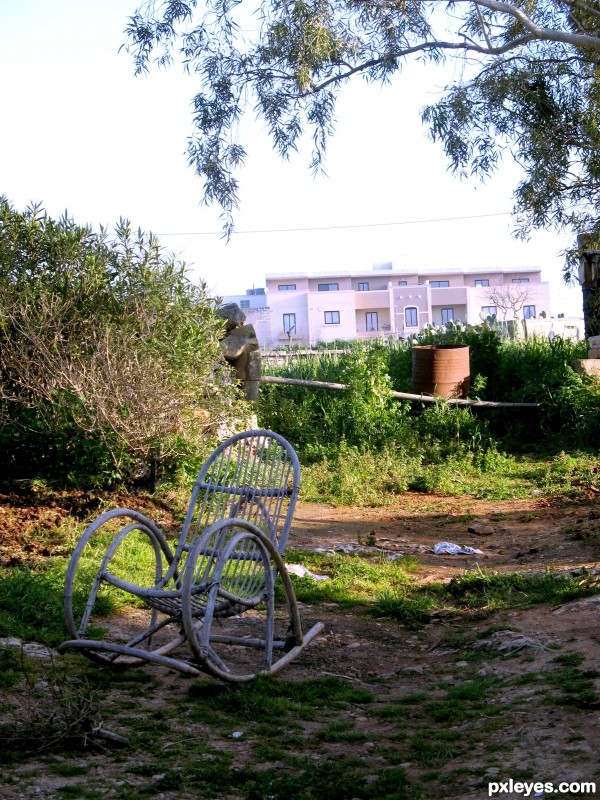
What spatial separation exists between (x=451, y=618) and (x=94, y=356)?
3.90 m

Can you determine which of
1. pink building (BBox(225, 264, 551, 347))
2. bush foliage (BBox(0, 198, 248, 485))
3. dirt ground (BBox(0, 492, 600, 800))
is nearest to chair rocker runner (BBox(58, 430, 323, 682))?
dirt ground (BBox(0, 492, 600, 800))

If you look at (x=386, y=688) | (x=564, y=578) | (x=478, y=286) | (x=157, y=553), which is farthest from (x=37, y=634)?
(x=478, y=286)

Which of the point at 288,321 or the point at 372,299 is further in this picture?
the point at 372,299

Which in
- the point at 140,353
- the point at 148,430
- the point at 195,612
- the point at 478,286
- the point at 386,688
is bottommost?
the point at 386,688

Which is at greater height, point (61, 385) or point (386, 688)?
point (61, 385)

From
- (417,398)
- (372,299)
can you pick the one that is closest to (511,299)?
(372,299)

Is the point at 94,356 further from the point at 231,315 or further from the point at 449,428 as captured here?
the point at 449,428

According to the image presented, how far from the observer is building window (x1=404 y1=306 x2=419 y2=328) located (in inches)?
2007

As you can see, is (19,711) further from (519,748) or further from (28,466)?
(28,466)

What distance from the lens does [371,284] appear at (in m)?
57.0

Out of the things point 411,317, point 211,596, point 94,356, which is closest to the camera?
point 211,596

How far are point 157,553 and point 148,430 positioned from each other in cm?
333

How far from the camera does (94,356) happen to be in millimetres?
7625

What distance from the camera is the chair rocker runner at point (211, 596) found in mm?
3908
